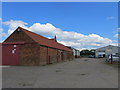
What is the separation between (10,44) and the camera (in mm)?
23500

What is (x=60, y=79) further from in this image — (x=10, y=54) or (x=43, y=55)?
(x=10, y=54)

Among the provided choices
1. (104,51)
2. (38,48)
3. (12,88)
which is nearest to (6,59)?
(38,48)

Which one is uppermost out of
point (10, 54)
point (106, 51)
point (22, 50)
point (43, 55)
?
point (22, 50)

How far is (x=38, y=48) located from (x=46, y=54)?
3.52 m

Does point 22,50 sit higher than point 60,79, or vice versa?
point 22,50

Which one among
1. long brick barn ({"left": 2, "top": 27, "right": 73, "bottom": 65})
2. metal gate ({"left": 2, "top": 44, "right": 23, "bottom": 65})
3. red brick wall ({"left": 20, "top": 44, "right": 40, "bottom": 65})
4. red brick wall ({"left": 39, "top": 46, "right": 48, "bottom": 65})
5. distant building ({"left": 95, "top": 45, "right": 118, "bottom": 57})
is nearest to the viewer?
red brick wall ({"left": 20, "top": 44, "right": 40, "bottom": 65})

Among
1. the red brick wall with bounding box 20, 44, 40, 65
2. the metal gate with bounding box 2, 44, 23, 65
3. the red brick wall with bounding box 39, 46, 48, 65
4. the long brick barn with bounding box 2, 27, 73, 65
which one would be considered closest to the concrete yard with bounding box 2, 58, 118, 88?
the red brick wall with bounding box 20, 44, 40, 65

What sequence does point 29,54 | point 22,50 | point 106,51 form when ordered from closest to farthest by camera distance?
point 29,54 < point 22,50 < point 106,51

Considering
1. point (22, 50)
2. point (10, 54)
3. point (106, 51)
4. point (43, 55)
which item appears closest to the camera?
point (22, 50)

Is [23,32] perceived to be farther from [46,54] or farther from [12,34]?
[46,54]

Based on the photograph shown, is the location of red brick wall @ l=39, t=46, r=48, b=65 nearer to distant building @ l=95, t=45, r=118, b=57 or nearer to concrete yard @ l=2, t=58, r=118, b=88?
concrete yard @ l=2, t=58, r=118, b=88

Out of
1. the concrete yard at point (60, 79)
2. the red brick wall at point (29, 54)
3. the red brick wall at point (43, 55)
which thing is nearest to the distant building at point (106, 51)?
the red brick wall at point (43, 55)

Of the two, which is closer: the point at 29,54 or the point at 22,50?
the point at 29,54

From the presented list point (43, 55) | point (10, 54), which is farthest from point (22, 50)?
point (43, 55)
